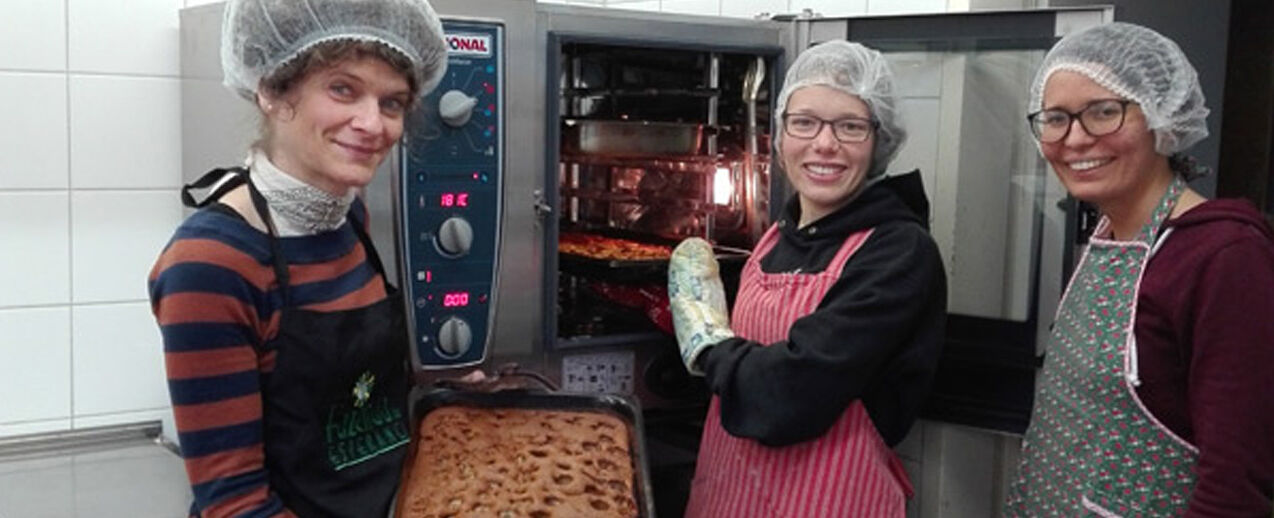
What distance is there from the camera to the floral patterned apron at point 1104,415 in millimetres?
1584

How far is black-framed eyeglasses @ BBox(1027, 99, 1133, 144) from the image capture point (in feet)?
5.31

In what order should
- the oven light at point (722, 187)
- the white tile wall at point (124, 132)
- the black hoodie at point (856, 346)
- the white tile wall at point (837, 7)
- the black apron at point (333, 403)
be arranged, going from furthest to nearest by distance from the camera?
1. the white tile wall at point (837, 7)
2. the oven light at point (722, 187)
3. the white tile wall at point (124, 132)
4. the black hoodie at point (856, 346)
5. the black apron at point (333, 403)

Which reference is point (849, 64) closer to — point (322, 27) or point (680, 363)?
point (680, 363)

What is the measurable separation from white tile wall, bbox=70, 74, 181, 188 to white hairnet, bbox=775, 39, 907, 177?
1.23m

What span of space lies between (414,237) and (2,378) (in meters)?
0.96

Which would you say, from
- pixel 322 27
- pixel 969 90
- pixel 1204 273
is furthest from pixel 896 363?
pixel 322 27

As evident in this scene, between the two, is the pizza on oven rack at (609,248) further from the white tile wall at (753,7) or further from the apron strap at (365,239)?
the white tile wall at (753,7)

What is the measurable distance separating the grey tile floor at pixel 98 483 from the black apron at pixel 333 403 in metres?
0.46

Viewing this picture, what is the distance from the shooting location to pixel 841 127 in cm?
189

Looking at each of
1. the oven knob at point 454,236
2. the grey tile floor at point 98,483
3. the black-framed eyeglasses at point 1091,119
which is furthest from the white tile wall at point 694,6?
the grey tile floor at point 98,483

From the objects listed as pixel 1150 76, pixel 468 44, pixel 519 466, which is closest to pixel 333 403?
pixel 519 466

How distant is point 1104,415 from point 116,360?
5.97 feet

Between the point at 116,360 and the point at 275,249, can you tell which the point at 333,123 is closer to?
the point at 275,249

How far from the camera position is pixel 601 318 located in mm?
2270
